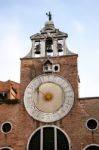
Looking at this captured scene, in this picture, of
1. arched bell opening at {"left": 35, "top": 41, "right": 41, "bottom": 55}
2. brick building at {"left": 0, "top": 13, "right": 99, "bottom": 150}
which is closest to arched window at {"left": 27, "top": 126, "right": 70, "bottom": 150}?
brick building at {"left": 0, "top": 13, "right": 99, "bottom": 150}

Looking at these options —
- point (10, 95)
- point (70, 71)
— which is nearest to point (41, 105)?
point (70, 71)

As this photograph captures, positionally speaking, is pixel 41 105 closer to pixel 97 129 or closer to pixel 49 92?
pixel 49 92

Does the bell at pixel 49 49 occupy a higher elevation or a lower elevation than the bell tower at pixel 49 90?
higher

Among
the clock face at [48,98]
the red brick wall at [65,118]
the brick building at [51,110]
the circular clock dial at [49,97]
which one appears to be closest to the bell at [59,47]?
the brick building at [51,110]

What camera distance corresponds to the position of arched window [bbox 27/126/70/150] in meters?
19.6

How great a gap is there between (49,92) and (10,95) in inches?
545

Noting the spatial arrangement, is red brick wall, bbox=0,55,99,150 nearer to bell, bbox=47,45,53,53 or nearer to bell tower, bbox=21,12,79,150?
bell tower, bbox=21,12,79,150

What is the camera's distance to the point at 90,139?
1936 cm

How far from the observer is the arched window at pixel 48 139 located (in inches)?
771

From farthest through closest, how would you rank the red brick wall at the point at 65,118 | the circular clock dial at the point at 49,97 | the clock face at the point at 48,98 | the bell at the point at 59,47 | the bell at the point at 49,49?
the bell at the point at 49,49
the bell at the point at 59,47
the circular clock dial at the point at 49,97
the clock face at the point at 48,98
the red brick wall at the point at 65,118

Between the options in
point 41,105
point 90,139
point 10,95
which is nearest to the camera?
point 90,139

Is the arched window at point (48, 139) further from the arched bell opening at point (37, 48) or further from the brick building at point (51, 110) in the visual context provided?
the arched bell opening at point (37, 48)

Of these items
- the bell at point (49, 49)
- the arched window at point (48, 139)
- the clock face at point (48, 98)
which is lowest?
the arched window at point (48, 139)

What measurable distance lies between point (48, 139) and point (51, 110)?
1.52m
